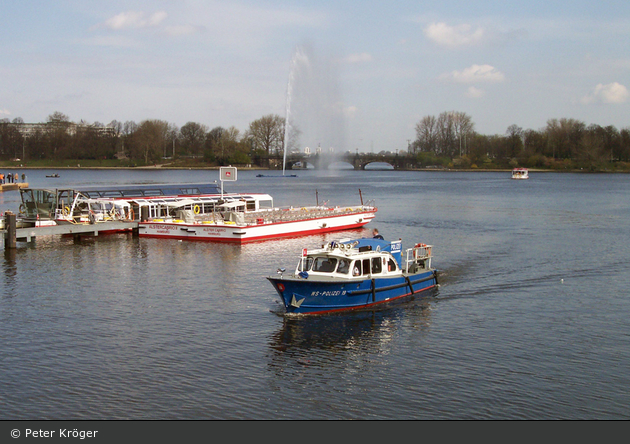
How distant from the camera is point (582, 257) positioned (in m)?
50.2

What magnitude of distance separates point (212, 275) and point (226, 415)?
2259 centimetres

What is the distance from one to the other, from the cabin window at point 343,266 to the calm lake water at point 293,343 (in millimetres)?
2381

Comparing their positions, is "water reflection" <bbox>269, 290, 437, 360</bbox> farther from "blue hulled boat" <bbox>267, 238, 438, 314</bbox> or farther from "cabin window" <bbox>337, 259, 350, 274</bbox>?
"cabin window" <bbox>337, 259, 350, 274</bbox>

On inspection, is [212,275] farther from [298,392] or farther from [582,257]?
[582,257]

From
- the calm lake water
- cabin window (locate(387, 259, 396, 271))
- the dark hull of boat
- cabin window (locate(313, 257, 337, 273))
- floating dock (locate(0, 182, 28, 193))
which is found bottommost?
the calm lake water

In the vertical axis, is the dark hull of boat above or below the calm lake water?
above

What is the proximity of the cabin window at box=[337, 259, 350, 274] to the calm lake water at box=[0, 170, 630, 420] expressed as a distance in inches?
93.8

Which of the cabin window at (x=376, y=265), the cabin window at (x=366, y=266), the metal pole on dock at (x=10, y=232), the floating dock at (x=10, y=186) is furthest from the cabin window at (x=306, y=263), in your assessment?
the floating dock at (x=10, y=186)

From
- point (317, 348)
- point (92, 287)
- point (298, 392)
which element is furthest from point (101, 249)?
point (298, 392)

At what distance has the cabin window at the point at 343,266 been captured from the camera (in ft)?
107

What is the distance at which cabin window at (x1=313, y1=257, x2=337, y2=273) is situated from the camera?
3238 cm

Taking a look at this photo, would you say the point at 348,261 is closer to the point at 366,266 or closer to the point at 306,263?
the point at 366,266

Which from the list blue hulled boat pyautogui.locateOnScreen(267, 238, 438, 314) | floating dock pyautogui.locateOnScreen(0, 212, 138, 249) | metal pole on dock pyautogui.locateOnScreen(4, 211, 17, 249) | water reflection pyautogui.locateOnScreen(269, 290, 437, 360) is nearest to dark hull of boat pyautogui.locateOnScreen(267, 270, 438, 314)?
blue hulled boat pyautogui.locateOnScreen(267, 238, 438, 314)

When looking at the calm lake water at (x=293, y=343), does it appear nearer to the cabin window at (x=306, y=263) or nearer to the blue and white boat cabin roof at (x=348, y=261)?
the blue and white boat cabin roof at (x=348, y=261)
